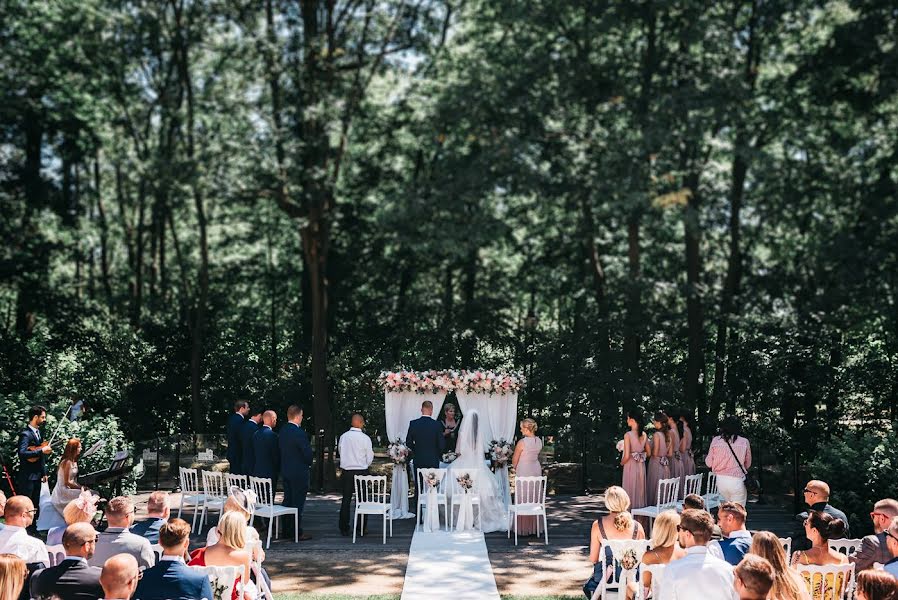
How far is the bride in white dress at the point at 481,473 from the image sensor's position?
11992 millimetres

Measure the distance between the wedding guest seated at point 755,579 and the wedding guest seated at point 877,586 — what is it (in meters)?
0.46

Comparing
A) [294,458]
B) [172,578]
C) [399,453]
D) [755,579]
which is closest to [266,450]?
[294,458]

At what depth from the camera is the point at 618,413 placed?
56.8 ft

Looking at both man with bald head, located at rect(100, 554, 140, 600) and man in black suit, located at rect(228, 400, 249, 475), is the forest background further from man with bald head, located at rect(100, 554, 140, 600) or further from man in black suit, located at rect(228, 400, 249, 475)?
man with bald head, located at rect(100, 554, 140, 600)

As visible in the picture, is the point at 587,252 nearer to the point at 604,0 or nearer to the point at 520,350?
the point at 520,350

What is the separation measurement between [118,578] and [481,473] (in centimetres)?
783

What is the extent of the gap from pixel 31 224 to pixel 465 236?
11926mm

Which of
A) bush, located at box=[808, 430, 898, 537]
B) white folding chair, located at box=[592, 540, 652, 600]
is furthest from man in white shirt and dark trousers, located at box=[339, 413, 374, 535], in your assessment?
bush, located at box=[808, 430, 898, 537]

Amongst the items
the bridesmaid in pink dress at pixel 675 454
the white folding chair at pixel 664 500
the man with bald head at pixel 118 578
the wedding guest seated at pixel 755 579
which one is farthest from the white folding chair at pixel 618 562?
the bridesmaid in pink dress at pixel 675 454

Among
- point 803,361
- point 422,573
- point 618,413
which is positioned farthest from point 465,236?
point 422,573

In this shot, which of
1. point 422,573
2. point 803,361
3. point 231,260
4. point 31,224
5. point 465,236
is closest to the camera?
point 422,573

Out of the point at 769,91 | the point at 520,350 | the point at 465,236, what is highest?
the point at 769,91

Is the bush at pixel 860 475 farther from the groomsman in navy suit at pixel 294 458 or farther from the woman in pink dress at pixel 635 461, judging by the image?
the groomsman in navy suit at pixel 294 458

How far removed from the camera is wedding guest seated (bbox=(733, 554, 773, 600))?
4.40 meters
